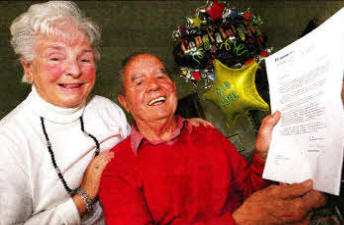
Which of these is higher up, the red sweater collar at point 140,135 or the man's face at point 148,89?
the man's face at point 148,89

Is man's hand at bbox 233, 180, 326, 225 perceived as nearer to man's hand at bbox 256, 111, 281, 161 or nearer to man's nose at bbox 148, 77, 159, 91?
man's hand at bbox 256, 111, 281, 161

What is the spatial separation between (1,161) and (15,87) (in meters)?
0.42

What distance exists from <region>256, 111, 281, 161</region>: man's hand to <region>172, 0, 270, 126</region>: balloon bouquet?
4.9 inches

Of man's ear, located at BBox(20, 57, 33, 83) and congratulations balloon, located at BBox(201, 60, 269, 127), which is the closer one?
man's ear, located at BBox(20, 57, 33, 83)

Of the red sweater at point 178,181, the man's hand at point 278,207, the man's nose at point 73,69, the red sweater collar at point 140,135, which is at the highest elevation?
the man's nose at point 73,69

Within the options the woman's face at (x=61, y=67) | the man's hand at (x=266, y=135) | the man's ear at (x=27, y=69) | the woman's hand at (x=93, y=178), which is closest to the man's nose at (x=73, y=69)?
the woman's face at (x=61, y=67)

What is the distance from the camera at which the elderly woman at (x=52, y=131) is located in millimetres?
948

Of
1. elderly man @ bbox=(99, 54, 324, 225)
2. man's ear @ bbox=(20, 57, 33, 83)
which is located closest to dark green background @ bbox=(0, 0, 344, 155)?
man's ear @ bbox=(20, 57, 33, 83)

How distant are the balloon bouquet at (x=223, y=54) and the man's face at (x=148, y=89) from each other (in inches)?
12.8

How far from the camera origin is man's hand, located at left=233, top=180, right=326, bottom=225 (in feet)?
3.44

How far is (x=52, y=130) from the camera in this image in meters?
1.05

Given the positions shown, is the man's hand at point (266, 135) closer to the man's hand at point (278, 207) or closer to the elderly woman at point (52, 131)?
the man's hand at point (278, 207)

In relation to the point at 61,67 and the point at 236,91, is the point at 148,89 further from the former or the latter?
the point at 236,91

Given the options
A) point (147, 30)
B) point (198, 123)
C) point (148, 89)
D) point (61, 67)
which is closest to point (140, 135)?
point (148, 89)
